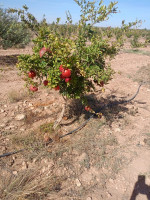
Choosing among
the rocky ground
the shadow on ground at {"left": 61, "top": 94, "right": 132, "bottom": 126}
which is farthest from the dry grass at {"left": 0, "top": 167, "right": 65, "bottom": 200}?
the shadow on ground at {"left": 61, "top": 94, "right": 132, "bottom": 126}

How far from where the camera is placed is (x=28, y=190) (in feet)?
7.99

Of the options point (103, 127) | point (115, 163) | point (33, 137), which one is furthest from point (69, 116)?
point (115, 163)

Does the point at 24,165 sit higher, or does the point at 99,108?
the point at 99,108

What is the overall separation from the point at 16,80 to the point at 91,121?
13.3 feet

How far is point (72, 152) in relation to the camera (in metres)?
3.33

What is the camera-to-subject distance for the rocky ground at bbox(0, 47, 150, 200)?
262cm

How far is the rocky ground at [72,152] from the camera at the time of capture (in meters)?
2.62

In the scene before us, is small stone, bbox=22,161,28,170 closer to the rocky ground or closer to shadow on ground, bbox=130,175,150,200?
the rocky ground

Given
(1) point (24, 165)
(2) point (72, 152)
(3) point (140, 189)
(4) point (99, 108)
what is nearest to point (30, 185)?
(1) point (24, 165)

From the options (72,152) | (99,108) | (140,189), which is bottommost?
(140,189)

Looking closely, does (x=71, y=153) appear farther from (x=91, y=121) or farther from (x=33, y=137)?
(x=91, y=121)

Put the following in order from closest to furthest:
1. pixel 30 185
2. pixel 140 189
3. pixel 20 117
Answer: pixel 30 185
pixel 140 189
pixel 20 117

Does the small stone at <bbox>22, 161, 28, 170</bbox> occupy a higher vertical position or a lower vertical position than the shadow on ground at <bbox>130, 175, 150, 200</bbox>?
higher

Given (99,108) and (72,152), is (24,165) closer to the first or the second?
(72,152)
